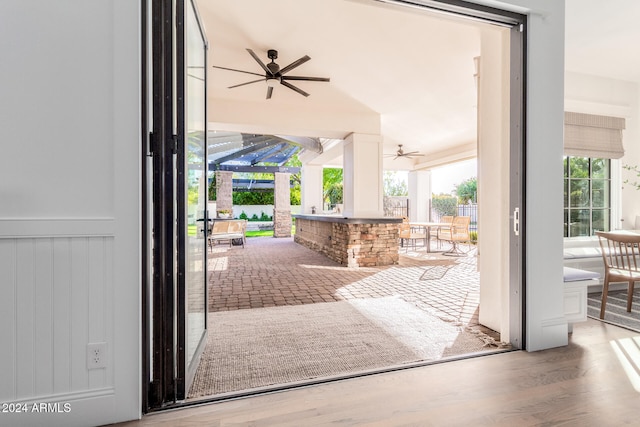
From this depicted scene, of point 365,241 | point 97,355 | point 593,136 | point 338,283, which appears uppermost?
point 593,136

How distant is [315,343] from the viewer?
89.4 inches

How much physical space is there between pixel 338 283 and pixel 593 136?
3.69 m

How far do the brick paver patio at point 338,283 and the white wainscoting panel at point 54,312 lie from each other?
176 cm

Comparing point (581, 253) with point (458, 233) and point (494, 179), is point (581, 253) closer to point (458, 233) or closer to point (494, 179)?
point (494, 179)

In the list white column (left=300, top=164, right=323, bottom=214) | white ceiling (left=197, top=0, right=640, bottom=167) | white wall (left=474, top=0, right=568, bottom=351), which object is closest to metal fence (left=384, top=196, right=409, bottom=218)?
white column (left=300, top=164, right=323, bottom=214)

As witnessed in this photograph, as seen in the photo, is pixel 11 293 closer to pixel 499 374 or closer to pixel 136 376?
pixel 136 376

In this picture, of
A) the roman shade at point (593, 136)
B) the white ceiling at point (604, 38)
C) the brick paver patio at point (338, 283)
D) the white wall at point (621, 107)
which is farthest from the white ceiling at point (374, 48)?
the brick paver patio at point (338, 283)

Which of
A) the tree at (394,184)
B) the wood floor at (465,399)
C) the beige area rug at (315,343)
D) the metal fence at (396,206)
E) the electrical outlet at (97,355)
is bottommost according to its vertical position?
the beige area rug at (315,343)

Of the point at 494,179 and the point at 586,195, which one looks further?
the point at 586,195

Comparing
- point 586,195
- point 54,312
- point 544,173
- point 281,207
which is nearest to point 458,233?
point 586,195

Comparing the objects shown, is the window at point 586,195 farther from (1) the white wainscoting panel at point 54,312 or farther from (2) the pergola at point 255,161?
(2) the pergola at point 255,161

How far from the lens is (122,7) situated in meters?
1.40

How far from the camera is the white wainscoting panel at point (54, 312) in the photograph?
1.30 m

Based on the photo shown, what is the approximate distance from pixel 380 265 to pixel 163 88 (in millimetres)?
4687
